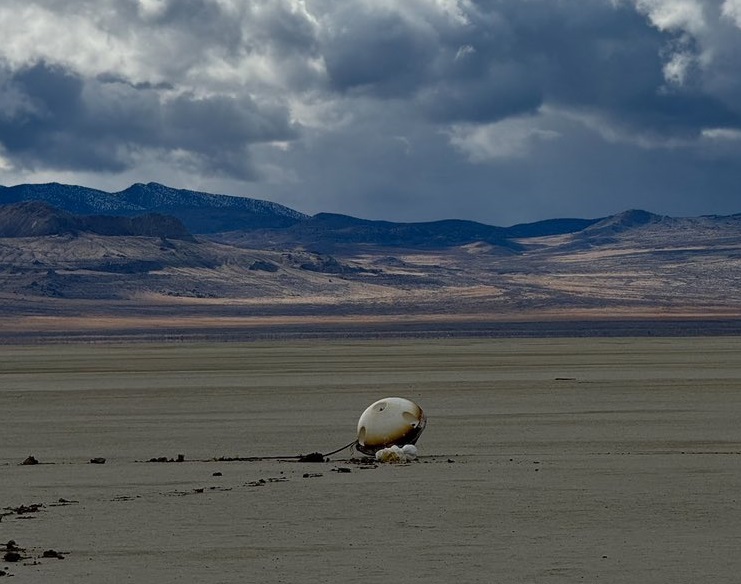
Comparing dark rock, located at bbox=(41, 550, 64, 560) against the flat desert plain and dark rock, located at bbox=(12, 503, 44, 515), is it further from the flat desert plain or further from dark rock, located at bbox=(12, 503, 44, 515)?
dark rock, located at bbox=(12, 503, 44, 515)

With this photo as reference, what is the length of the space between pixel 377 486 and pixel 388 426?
408 centimetres

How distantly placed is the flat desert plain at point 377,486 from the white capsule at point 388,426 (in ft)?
1.75

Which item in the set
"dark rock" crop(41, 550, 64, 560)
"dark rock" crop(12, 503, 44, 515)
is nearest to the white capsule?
"dark rock" crop(12, 503, 44, 515)

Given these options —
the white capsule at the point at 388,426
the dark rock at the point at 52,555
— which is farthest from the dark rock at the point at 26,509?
the white capsule at the point at 388,426

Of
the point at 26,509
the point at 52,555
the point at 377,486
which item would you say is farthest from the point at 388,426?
the point at 52,555

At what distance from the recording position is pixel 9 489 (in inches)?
813

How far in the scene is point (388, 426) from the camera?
2428 cm

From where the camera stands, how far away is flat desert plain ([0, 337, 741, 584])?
14484mm

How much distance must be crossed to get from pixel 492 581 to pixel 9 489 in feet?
32.2

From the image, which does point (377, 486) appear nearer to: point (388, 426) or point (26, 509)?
point (388, 426)

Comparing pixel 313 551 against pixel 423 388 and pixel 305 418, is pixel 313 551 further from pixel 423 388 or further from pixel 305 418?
pixel 423 388

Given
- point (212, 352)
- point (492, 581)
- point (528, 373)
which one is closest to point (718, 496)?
point (492, 581)

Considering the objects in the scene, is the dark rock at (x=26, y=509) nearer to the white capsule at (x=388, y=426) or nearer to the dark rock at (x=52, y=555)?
the dark rock at (x=52, y=555)

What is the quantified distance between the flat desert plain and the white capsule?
532 mm
